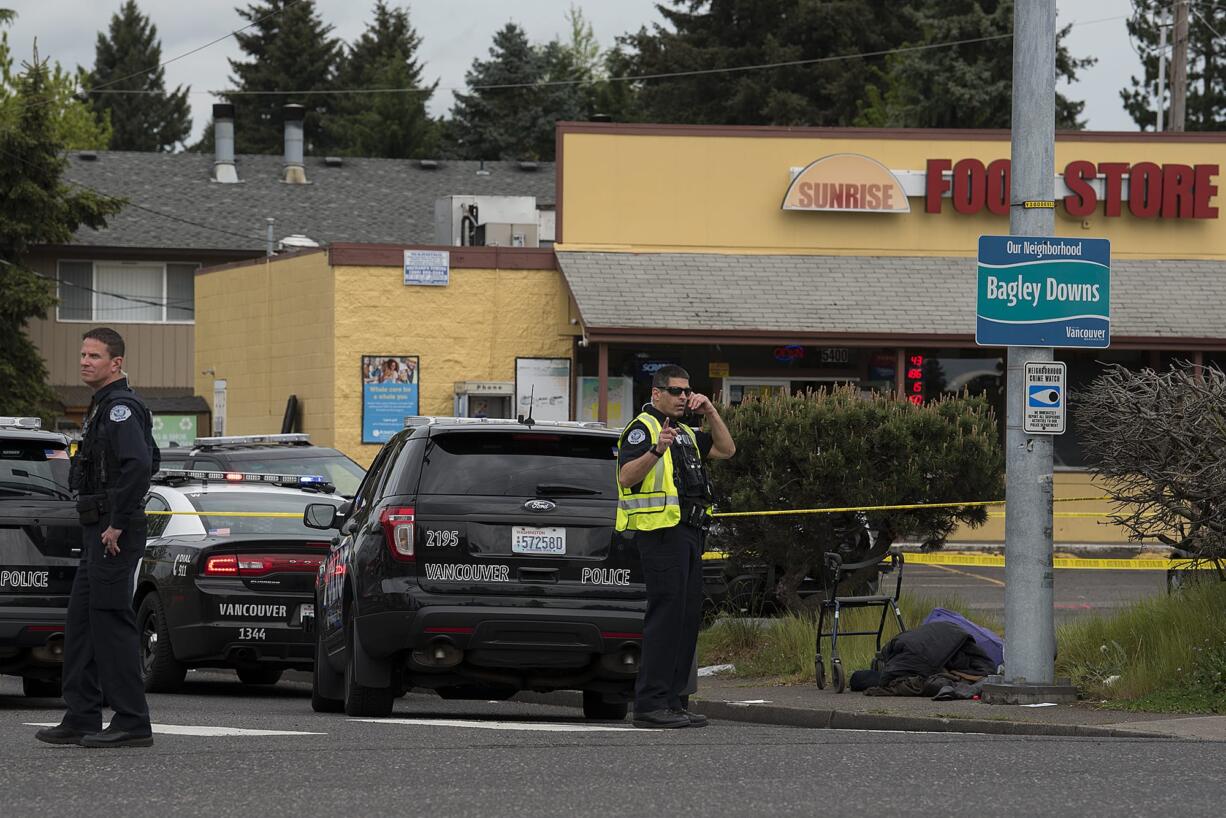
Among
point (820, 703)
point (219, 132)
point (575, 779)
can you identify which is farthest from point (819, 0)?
point (575, 779)

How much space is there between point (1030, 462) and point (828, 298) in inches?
671

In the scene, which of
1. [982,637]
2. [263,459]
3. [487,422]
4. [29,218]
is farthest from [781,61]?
[487,422]

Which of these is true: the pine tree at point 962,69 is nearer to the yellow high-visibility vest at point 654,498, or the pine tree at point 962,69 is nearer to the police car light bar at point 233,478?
the police car light bar at point 233,478

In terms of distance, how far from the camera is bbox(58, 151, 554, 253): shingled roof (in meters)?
44.2

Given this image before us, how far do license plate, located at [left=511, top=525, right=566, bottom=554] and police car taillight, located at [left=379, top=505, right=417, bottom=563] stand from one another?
547 millimetres

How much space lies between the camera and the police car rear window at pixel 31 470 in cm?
1265

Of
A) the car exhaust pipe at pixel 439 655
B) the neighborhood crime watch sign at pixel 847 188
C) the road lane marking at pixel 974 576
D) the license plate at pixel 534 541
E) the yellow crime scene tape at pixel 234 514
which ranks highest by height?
the neighborhood crime watch sign at pixel 847 188

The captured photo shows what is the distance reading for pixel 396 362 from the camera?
29.4m

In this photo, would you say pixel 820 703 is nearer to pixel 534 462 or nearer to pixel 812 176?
pixel 534 462

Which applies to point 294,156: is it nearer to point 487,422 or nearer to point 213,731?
point 487,422

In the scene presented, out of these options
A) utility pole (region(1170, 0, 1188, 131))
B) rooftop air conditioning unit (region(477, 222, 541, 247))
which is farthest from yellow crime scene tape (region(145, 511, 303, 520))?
utility pole (region(1170, 0, 1188, 131))

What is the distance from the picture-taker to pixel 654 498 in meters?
10.5

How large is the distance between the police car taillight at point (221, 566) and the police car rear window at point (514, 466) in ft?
9.61

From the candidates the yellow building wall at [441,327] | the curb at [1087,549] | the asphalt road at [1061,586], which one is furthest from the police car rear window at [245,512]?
the yellow building wall at [441,327]
